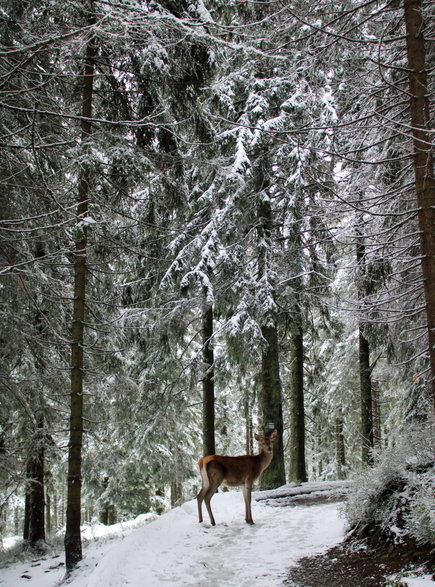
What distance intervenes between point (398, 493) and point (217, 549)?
2.72m

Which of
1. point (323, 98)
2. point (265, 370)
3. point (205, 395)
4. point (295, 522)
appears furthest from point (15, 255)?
point (205, 395)

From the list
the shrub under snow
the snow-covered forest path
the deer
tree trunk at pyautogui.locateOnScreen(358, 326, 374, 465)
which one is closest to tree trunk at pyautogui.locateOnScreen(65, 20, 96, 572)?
the snow-covered forest path

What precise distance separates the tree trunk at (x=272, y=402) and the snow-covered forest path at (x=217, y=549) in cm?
261

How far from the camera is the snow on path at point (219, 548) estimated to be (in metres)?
5.17

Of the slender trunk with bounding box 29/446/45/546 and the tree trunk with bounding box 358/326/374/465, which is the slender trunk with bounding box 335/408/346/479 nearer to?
the tree trunk with bounding box 358/326/374/465

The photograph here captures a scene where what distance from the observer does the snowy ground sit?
5203 mm

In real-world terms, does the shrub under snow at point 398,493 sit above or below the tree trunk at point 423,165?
below

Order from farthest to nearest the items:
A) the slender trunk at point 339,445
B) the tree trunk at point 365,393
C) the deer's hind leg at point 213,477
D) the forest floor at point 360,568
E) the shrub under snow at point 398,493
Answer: the slender trunk at point 339,445 → the tree trunk at point 365,393 → the deer's hind leg at point 213,477 → the shrub under snow at point 398,493 → the forest floor at point 360,568

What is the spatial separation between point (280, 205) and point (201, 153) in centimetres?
371

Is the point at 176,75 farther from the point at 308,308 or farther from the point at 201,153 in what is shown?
the point at 308,308

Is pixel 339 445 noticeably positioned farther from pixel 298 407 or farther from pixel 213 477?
pixel 213 477

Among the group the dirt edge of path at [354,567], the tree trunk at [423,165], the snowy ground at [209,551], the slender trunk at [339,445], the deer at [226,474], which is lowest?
the slender trunk at [339,445]

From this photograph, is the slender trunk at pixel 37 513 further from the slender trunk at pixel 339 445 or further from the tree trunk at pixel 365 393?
the slender trunk at pixel 339 445

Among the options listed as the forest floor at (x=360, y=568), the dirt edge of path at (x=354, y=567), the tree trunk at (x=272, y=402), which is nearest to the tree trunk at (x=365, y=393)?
the tree trunk at (x=272, y=402)
